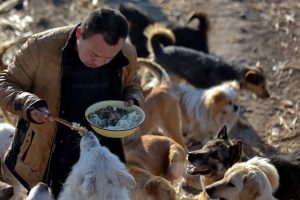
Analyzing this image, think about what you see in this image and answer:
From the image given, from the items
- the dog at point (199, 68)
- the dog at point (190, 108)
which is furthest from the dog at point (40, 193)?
the dog at point (199, 68)

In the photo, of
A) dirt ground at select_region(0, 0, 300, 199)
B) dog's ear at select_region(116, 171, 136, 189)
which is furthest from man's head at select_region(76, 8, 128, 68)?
dirt ground at select_region(0, 0, 300, 199)

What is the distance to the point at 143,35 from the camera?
33.8ft

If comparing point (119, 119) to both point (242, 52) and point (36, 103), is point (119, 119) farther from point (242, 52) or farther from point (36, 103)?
point (242, 52)

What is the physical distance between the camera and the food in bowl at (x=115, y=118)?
4.30 m

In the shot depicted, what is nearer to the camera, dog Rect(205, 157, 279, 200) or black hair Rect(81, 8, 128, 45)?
black hair Rect(81, 8, 128, 45)

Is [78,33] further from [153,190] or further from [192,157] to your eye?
[192,157]

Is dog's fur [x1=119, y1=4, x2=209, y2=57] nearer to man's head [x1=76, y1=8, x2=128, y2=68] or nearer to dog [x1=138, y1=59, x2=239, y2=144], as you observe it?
dog [x1=138, y1=59, x2=239, y2=144]

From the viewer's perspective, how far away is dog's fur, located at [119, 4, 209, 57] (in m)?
10.3

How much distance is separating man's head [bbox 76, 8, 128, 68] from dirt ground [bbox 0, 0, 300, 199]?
4.67m

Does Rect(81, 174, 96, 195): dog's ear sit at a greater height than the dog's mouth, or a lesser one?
greater

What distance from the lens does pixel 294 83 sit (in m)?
10.0

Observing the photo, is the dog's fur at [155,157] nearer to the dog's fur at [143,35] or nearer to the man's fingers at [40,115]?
the man's fingers at [40,115]

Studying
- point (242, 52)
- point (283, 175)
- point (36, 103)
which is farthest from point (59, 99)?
point (242, 52)

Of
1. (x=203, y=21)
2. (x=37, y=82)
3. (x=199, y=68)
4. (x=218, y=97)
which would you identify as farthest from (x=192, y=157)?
(x=203, y=21)
